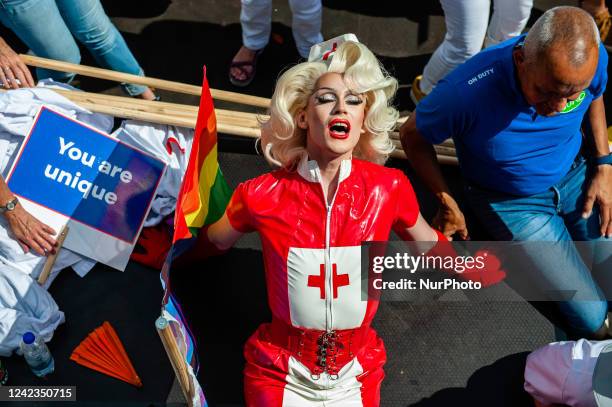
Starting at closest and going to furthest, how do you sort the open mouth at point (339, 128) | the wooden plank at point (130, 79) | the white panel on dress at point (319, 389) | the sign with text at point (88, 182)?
1. the open mouth at point (339, 128)
2. the white panel on dress at point (319, 389)
3. the sign with text at point (88, 182)
4. the wooden plank at point (130, 79)

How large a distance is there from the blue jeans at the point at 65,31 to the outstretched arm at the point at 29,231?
782 millimetres

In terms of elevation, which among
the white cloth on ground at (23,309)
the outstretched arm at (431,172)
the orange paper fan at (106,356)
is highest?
the outstretched arm at (431,172)

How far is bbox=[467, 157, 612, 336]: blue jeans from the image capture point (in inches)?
116

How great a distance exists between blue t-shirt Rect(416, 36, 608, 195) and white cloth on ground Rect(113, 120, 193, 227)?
122 cm

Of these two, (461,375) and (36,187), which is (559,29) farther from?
(36,187)

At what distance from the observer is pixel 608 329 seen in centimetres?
305

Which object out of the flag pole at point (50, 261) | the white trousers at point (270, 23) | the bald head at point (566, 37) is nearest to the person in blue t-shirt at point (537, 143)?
the bald head at point (566, 37)

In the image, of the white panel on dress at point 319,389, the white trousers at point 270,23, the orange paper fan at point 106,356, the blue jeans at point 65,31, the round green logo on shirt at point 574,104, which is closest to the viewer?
the white panel on dress at point 319,389

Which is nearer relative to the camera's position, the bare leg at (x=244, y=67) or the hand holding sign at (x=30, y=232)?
the hand holding sign at (x=30, y=232)

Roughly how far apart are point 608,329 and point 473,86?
4.35 feet

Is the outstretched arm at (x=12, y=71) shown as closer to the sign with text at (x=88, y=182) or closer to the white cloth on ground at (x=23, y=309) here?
the sign with text at (x=88, y=182)

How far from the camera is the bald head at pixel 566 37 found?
2.33m

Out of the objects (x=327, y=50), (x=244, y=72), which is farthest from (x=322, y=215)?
(x=244, y=72)

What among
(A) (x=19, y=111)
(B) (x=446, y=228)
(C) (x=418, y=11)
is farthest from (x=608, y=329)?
(A) (x=19, y=111)
